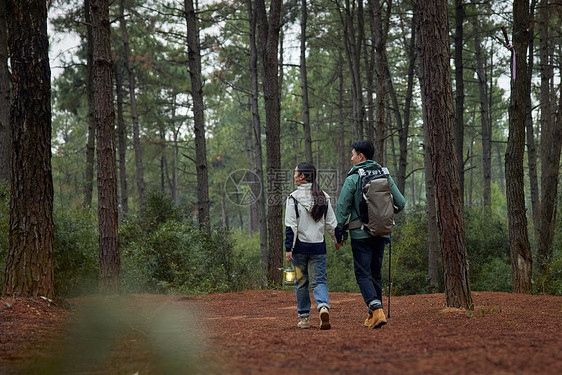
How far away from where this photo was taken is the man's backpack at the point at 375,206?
6.15 metres

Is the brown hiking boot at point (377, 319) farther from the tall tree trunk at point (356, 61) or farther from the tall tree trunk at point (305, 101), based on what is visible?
the tall tree trunk at point (305, 101)

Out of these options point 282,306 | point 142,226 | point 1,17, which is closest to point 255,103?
point 142,226

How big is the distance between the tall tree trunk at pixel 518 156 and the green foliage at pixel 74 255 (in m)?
8.92

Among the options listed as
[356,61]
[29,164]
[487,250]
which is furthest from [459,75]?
[29,164]

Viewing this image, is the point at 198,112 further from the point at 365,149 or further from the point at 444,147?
the point at 365,149

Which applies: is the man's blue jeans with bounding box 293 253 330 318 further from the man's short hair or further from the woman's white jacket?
the man's short hair

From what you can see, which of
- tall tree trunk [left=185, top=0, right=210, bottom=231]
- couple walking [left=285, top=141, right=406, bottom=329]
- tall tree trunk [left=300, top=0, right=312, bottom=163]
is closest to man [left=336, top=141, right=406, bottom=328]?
couple walking [left=285, top=141, right=406, bottom=329]

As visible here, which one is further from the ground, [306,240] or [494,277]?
[306,240]

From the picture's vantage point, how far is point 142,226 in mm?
16484

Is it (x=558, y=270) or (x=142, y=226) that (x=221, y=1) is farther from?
(x=558, y=270)

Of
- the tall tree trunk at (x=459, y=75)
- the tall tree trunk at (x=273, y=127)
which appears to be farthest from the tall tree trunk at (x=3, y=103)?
the tall tree trunk at (x=459, y=75)

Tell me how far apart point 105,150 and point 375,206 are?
19.5 ft

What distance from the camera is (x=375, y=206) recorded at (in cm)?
617

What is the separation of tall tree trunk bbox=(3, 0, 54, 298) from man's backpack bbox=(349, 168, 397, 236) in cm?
412
